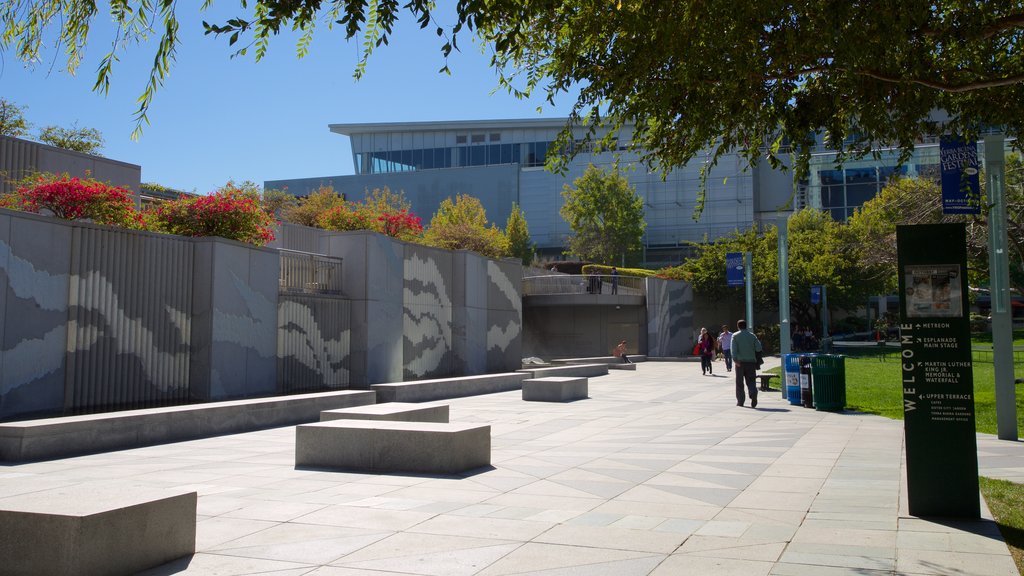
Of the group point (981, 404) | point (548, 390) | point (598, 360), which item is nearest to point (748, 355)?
point (548, 390)

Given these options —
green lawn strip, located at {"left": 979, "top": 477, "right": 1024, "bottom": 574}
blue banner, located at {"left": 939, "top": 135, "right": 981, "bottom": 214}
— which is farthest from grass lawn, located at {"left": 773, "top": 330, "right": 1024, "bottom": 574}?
blue banner, located at {"left": 939, "top": 135, "right": 981, "bottom": 214}

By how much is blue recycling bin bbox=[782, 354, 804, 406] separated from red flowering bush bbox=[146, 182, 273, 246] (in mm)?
12019

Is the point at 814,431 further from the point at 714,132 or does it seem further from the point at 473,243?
the point at 473,243

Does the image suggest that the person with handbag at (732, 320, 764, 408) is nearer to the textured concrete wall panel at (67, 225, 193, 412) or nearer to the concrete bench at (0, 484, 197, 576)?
the textured concrete wall panel at (67, 225, 193, 412)

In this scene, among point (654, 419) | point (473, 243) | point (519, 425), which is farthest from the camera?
point (473, 243)

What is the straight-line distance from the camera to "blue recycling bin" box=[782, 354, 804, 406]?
60.2ft

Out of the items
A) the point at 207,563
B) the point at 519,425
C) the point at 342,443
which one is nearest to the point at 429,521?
the point at 207,563

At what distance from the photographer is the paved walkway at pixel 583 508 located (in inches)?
223

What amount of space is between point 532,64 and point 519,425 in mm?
6894

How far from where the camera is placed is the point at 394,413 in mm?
11859

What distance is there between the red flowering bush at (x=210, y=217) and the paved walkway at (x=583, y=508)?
18.8 feet

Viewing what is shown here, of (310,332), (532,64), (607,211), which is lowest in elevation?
(310,332)

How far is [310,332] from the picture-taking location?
19.4 metres

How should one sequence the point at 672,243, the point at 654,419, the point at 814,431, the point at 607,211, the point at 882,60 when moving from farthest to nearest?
the point at 672,243 → the point at 607,211 → the point at 654,419 → the point at 814,431 → the point at 882,60
